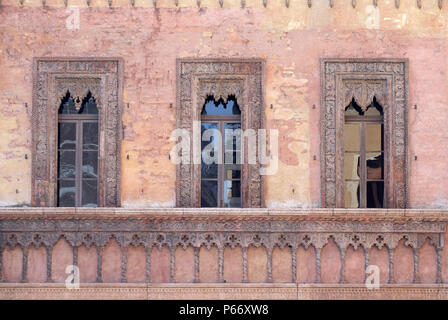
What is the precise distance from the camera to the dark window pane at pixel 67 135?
29.3ft

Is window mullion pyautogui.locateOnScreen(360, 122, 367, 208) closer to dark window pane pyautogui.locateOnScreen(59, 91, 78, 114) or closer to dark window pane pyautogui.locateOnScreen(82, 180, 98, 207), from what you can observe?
dark window pane pyautogui.locateOnScreen(82, 180, 98, 207)

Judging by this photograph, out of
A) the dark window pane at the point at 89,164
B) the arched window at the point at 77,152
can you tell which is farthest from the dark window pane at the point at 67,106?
the dark window pane at the point at 89,164

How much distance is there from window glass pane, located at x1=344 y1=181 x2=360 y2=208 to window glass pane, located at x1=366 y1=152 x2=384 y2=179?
0.73 ft

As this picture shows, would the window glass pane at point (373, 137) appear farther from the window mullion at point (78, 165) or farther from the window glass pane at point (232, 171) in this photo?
the window mullion at point (78, 165)

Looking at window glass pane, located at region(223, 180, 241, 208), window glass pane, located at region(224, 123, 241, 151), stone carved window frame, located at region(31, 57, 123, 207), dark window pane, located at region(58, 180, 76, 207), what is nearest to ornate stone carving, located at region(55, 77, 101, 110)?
stone carved window frame, located at region(31, 57, 123, 207)

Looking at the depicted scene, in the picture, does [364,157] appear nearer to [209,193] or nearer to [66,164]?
[209,193]

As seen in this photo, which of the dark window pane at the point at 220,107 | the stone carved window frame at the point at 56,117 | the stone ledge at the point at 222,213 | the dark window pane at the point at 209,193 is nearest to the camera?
the stone ledge at the point at 222,213

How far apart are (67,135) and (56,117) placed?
0.27 meters

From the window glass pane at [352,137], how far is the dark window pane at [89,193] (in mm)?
3292

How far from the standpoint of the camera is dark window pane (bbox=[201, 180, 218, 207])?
884cm

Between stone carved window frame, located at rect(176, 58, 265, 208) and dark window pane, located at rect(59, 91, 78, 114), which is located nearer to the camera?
stone carved window frame, located at rect(176, 58, 265, 208)
